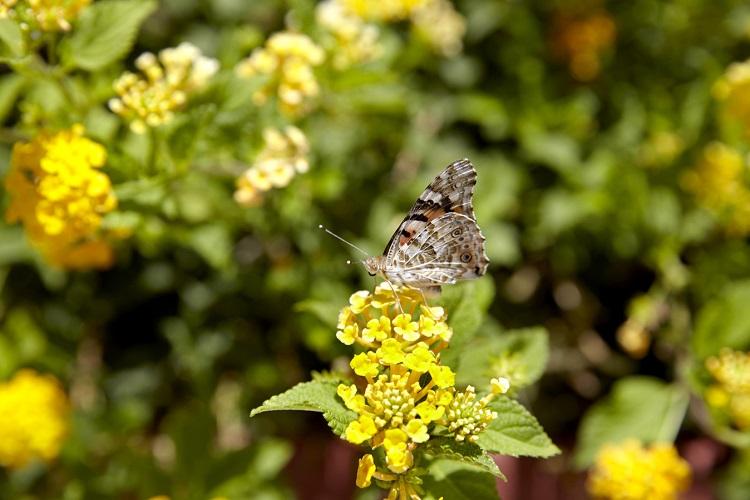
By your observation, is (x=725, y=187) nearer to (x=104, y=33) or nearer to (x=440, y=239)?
(x=440, y=239)

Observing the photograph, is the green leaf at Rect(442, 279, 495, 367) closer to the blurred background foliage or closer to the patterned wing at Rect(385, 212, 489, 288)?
the patterned wing at Rect(385, 212, 489, 288)

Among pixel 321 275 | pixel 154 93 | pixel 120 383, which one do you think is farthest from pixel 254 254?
pixel 154 93

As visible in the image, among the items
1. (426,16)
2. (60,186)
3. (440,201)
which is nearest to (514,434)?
(440,201)

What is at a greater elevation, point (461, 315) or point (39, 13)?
point (39, 13)

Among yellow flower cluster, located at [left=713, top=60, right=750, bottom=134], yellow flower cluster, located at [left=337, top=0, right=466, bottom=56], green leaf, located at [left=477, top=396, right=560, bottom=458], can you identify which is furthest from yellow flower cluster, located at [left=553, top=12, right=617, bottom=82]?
green leaf, located at [left=477, top=396, right=560, bottom=458]

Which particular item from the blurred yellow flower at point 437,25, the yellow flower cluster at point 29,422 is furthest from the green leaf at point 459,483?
the blurred yellow flower at point 437,25

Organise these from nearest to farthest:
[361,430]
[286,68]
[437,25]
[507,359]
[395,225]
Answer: [361,430] → [507,359] → [286,68] → [395,225] → [437,25]

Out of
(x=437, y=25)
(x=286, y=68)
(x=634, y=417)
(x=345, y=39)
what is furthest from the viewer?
(x=437, y=25)

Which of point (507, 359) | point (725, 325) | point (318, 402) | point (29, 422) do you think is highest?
point (318, 402)
